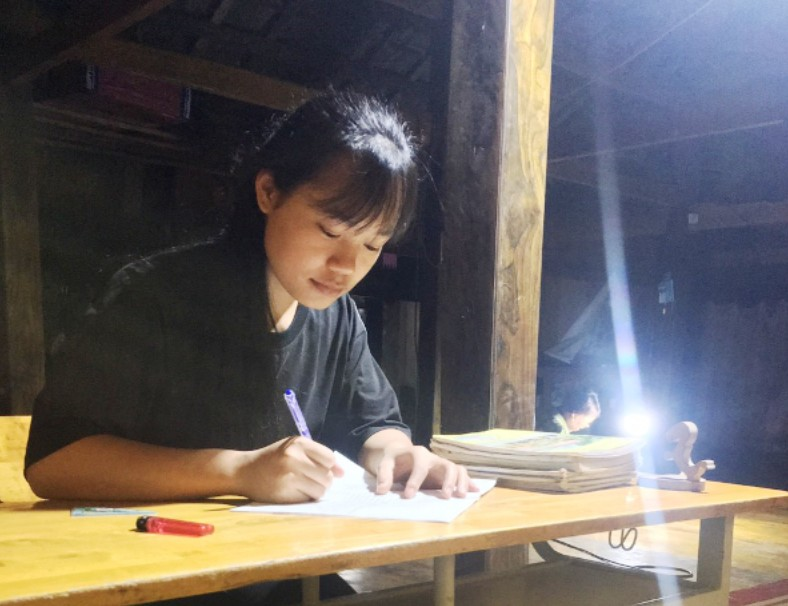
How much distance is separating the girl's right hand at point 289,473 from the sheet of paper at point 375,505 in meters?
0.02

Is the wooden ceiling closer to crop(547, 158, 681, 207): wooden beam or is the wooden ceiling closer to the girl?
crop(547, 158, 681, 207): wooden beam

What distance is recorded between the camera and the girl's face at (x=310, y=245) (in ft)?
5.00

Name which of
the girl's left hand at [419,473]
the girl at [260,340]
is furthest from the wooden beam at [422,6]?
the girl's left hand at [419,473]

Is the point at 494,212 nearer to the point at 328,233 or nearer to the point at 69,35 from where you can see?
the point at 328,233

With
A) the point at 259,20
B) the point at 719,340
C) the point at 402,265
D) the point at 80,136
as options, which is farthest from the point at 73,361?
the point at 719,340

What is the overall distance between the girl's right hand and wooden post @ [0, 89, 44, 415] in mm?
3085

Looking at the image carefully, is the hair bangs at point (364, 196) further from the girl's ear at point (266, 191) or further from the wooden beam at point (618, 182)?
the wooden beam at point (618, 182)

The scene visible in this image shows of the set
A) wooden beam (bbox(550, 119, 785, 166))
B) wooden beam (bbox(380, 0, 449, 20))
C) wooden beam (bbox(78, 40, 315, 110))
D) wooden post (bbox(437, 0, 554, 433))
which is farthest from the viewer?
wooden beam (bbox(550, 119, 785, 166))

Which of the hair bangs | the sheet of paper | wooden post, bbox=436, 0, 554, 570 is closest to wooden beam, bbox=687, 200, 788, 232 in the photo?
wooden post, bbox=436, 0, 554, 570

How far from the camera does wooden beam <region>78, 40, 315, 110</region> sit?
12.2ft

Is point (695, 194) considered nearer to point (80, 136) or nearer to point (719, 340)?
point (719, 340)

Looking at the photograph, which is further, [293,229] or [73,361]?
[293,229]

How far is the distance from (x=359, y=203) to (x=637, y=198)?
17.8ft

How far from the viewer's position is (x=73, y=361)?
1263 mm
